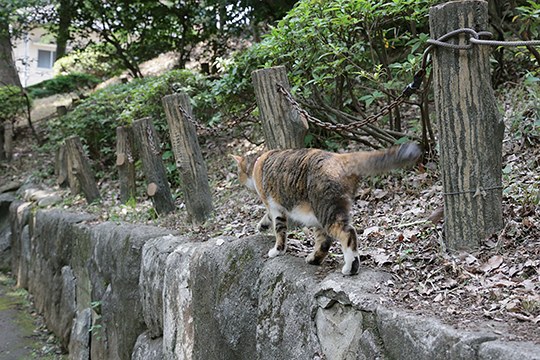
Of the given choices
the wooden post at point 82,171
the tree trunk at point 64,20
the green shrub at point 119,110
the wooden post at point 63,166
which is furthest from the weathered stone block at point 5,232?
the tree trunk at point 64,20

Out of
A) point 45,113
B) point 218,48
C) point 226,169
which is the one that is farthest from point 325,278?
point 45,113

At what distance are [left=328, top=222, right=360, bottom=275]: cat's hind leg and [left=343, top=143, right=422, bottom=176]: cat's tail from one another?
360 millimetres

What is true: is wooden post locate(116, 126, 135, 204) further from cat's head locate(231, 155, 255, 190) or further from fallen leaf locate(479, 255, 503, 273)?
fallen leaf locate(479, 255, 503, 273)

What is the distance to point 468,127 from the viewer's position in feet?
11.1

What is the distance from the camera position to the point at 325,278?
11.1 ft

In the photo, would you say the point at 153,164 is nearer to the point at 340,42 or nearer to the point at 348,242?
the point at 340,42

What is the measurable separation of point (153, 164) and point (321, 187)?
3.87m

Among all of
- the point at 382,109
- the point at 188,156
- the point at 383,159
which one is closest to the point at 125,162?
the point at 188,156

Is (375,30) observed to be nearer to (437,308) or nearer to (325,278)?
(325,278)

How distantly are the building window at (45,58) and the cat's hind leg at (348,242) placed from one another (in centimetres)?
3483

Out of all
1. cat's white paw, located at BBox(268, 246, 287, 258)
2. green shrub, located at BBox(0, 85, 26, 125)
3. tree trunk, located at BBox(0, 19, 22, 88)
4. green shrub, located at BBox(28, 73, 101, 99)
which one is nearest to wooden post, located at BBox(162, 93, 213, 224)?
cat's white paw, located at BBox(268, 246, 287, 258)

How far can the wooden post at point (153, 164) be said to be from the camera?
680cm

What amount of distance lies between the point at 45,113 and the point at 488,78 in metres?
16.9

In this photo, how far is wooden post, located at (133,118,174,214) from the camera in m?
6.80
